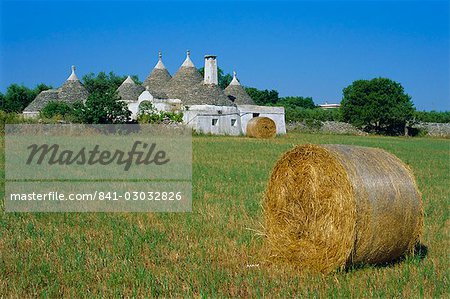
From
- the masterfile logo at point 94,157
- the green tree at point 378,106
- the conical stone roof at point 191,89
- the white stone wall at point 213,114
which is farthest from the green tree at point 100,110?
the green tree at point 378,106

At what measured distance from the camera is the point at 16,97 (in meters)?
80.5

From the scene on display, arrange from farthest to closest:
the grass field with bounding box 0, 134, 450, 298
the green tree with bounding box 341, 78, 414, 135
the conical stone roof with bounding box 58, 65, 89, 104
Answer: the green tree with bounding box 341, 78, 414, 135 < the conical stone roof with bounding box 58, 65, 89, 104 < the grass field with bounding box 0, 134, 450, 298

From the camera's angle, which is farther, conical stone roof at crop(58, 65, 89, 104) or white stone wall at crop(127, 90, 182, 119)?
conical stone roof at crop(58, 65, 89, 104)

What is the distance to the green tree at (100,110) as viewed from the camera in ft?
144

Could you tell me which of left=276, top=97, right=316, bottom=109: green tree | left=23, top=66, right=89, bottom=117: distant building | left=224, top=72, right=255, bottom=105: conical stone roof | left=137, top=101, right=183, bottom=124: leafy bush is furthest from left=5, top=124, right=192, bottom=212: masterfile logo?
left=276, top=97, right=316, bottom=109: green tree

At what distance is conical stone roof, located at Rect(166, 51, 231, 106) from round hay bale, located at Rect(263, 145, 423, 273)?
42.2m

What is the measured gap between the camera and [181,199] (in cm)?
1291

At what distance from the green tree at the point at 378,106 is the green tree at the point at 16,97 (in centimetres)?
4554

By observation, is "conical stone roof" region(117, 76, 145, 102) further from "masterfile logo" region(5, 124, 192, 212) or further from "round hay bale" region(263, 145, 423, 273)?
"round hay bale" region(263, 145, 423, 273)

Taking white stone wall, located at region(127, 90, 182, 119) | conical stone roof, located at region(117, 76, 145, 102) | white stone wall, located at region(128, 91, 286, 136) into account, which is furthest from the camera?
conical stone roof, located at region(117, 76, 145, 102)

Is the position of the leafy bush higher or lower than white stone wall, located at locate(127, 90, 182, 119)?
lower

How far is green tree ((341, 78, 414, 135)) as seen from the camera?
66.8 meters

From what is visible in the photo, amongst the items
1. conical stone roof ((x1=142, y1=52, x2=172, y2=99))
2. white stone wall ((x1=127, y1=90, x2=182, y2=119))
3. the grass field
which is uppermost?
conical stone roof ((x1=142, y1=52, x2=172, y2=99))

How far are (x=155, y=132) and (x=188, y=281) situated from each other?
3652cm
